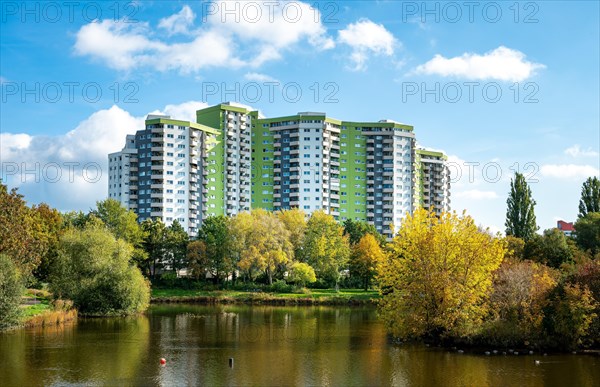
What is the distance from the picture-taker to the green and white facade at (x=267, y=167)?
15900 cm

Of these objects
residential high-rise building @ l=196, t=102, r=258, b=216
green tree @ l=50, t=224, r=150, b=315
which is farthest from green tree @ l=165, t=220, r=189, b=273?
residential high-rise building @ l=196, t=102, r=258, b=216

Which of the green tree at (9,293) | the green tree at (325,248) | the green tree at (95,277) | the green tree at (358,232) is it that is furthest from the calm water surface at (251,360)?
the green tree at (358,232)

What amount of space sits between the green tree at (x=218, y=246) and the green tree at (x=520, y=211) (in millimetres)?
51972

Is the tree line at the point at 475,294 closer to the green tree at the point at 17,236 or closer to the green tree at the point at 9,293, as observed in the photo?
the green tree at the point at 9,293

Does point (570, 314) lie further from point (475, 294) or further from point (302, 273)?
point (302, 273)

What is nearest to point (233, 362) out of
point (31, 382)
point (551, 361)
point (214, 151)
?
point (31, 382)

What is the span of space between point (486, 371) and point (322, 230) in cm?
8017

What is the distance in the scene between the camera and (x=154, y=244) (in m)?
118

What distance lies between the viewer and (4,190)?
70062 millimetres

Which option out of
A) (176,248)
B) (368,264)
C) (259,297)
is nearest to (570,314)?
(259,297)

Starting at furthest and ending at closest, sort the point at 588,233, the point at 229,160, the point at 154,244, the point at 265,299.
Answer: the point at 229,160 → the point at 154,244 → the point at 265,299 → the point at 588,233

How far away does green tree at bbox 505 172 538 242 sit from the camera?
352ft

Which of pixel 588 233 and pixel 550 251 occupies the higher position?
pixel 588 233

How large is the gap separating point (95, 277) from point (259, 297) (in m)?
37.1
